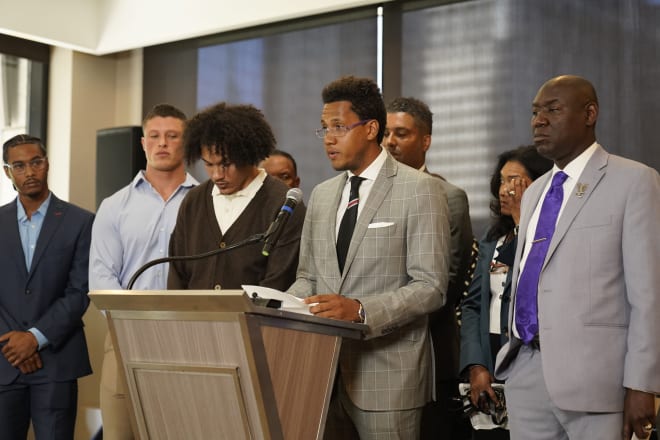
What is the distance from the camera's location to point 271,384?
7.91 feet

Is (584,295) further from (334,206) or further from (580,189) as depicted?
(334,206)

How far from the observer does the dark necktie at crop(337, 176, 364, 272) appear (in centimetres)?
301

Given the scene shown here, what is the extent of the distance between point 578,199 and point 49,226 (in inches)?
112

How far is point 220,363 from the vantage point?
242cm

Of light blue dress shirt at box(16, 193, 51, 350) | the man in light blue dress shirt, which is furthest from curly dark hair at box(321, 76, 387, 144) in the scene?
light blue dress shirt at box(16, 193, 51, 350)

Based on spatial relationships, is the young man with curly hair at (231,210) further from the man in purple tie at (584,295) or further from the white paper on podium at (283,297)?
the man in purple tie at (584,295)

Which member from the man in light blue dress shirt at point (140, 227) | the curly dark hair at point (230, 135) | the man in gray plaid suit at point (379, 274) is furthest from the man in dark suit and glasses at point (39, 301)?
the man in gray plaid suit at point (379, 274)

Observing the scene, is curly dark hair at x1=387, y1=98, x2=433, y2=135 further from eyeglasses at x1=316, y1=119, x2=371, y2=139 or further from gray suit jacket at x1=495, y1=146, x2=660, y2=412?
gray suit jacket at x1=495, y1=146, x2=660, y2=412

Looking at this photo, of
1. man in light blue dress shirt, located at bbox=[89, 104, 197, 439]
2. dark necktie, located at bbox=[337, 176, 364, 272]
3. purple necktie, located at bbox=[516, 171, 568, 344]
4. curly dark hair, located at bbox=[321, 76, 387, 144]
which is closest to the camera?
purple necktie, located at bbox=[516, 171, 568, 344]

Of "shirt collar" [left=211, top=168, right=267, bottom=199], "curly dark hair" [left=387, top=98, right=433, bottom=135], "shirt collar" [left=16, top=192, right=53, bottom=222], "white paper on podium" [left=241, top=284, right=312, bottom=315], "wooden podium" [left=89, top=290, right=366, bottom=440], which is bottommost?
"wooden podium" [left=89, top=290, right=366, bottom=440]

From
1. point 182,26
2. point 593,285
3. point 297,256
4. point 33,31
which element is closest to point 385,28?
point 182,26

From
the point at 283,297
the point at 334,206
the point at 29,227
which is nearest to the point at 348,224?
the point at 334,206

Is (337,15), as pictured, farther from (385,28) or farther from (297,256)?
(297,256)

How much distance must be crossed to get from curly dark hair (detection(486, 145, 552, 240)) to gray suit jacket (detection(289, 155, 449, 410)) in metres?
0.49
